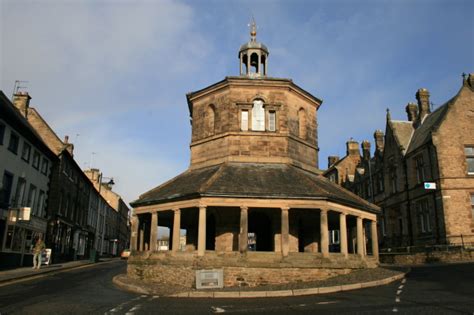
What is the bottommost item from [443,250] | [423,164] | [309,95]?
[443,250]

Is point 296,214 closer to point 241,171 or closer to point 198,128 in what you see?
point 241,171

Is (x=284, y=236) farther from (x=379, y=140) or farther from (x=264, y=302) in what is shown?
(x=379, y=140)

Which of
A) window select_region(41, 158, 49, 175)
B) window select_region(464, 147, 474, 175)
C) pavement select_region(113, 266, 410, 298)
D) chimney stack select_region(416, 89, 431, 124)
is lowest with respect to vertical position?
pavement select_region(113, 266, 410, 298)

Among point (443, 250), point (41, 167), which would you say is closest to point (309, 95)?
point (443, 250)

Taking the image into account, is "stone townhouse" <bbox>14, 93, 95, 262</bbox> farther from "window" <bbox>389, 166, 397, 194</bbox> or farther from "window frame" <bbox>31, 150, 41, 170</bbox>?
"window" <bbox>389, 166, 397, 194</bbox>

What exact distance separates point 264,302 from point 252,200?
19.9 feet

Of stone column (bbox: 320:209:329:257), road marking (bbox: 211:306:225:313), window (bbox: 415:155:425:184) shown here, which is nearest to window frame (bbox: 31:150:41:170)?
stone column (bbox: 320:209:329:257)

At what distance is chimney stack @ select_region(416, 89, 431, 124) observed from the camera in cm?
3425

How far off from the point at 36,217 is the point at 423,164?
1137 inches

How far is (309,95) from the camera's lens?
77.6ft

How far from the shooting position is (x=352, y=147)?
49.1m

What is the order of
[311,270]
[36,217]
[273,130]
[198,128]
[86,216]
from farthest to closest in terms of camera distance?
[86,216] < [36,217] < [198,128] < [273,130] < [311,270]

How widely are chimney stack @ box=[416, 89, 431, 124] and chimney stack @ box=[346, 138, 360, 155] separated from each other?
47.5 feet

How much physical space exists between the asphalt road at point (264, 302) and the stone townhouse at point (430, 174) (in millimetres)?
13525
